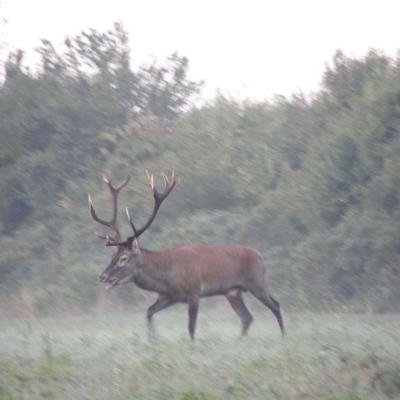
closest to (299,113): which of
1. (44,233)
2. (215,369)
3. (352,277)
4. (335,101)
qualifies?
(335,101)

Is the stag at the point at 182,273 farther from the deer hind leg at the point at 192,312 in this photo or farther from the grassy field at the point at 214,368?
the grassy field at the point at 214,368

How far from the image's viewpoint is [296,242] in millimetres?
22453

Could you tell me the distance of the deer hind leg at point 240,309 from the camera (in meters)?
14.9

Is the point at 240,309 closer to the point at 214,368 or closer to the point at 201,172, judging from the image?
the point at 214,368

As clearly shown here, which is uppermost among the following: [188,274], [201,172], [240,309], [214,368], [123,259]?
[201,172]

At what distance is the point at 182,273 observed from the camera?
47.8 feet

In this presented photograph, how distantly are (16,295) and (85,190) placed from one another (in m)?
4.86

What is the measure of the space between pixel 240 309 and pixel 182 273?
3.54 feet

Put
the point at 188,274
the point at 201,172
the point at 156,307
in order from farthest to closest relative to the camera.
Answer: the point at 201,172, the point at 188,274, the point at 156,307

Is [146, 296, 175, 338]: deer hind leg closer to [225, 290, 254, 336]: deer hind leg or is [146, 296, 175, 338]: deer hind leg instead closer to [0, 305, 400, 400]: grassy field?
[225, 290, 254, 336]: deer hind leg

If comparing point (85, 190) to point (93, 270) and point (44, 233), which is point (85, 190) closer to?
point (44, 233)

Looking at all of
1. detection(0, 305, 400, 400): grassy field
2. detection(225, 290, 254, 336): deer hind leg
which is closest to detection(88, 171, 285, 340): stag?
detection(225, 290, 254, 336): deer hind leg

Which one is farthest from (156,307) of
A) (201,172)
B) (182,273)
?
(201,172)

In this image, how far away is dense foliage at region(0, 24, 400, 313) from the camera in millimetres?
20953
